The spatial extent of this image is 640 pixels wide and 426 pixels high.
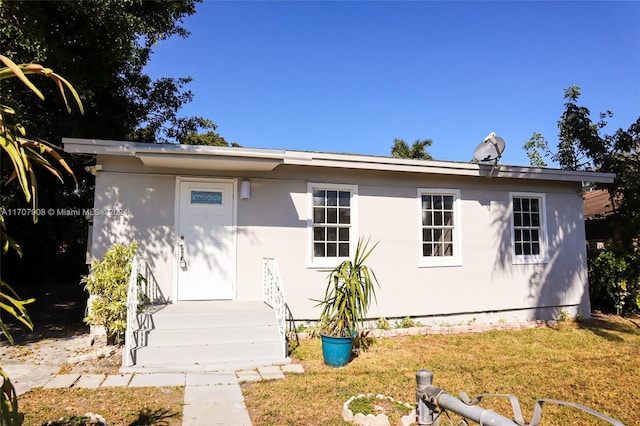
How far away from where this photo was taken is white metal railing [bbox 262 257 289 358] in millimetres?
6432

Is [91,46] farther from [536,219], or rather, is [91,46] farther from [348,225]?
[536,219]

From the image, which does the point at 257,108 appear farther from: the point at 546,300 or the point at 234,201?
the point at 546,300

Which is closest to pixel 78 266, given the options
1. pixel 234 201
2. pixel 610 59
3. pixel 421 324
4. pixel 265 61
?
pixel 265 61

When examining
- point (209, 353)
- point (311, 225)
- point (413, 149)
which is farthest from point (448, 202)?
point (413, 149)

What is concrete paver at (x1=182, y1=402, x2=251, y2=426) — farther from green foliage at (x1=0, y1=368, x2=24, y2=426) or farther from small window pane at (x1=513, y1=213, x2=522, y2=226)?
small window pane at (x1=513, y1=213, x2=522, y2=226)

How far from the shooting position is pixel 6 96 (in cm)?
675

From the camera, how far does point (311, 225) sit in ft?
27.0

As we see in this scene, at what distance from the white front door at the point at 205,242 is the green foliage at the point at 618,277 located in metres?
9.17

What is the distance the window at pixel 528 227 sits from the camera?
9.73 meters

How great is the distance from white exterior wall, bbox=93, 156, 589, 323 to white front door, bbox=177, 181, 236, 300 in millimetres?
169

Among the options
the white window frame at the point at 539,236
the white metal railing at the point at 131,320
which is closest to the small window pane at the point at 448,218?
the white window frame at the point at 539,236

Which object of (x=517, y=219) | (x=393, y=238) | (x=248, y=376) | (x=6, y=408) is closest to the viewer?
(x=6, y=408)

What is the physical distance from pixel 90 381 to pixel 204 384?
1405 millimetres

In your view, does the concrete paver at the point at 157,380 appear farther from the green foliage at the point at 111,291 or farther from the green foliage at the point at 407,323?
the green foliage at the point at 407,323
